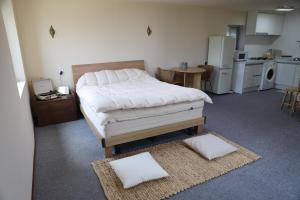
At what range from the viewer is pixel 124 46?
4395 mm

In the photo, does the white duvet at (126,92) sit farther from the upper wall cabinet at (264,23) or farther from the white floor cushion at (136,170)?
the upper wall cabinet at (264,23)

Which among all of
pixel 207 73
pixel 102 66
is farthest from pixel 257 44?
pixel 102 66

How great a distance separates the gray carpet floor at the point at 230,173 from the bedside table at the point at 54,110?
0.45ft

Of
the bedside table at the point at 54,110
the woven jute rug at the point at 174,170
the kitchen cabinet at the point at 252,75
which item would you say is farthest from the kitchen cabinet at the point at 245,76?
the bedside table at the point at 54,110

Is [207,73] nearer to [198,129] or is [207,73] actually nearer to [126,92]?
[198,129]

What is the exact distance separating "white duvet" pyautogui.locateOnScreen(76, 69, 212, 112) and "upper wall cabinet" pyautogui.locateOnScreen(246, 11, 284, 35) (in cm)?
364

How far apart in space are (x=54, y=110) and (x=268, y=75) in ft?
18.6

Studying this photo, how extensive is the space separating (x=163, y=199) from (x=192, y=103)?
4.80ft

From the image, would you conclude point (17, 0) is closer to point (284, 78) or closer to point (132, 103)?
point (132, 103)

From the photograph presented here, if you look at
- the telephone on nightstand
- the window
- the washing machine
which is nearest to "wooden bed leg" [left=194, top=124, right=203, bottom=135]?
the telephone on nightstand

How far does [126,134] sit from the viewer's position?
258 cm

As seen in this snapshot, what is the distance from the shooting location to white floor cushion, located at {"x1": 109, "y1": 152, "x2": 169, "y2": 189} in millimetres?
2019

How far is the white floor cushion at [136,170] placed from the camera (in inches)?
79.5

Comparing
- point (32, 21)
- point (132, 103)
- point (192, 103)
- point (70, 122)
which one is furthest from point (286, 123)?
point (32, 21)
